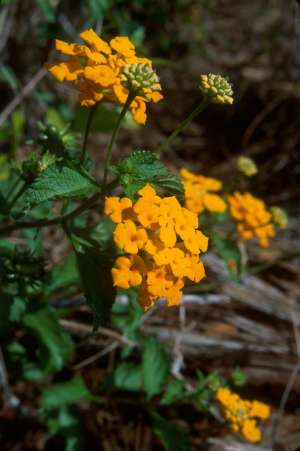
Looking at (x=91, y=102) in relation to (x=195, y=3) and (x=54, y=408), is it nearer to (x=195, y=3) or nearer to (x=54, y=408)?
(x=54, y=408)

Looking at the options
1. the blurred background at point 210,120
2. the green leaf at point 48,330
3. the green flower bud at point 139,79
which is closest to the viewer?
the green flower bud at point 139,79


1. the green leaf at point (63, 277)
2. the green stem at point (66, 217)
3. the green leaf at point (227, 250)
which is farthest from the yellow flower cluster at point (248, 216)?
the green stem at point (66, 217)

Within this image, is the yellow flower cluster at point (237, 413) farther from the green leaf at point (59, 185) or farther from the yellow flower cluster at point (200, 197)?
the green leaf at point (59, 185)

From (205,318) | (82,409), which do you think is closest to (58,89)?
(205,318)

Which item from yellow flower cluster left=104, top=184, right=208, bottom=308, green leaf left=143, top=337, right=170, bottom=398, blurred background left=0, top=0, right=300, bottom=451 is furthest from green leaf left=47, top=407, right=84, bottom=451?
yellow flower cluster left=104, top=184, right=208, bottom=308

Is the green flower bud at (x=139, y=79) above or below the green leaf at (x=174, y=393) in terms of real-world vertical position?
above
